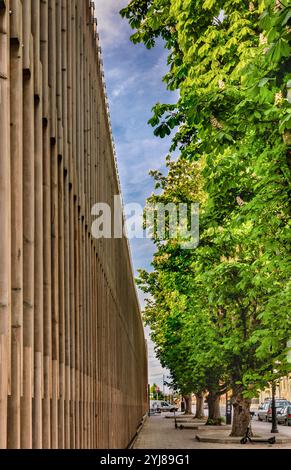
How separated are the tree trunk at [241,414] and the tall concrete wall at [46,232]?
1934 cm

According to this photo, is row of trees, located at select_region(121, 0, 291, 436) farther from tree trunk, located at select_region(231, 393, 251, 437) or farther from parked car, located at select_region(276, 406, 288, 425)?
parked car, located at select_region(276, 406, 288, 425)

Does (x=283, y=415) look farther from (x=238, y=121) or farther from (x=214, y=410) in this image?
(x=238, y=121)

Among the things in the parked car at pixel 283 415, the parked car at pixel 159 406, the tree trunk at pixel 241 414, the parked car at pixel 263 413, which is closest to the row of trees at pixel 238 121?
the tree trunk at pixel 241 414

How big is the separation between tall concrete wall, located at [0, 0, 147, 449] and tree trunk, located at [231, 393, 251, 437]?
19.3m

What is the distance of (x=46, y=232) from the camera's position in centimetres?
430

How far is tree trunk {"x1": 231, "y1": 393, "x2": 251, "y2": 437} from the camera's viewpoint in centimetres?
2595

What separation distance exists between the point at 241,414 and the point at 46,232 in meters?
23.2

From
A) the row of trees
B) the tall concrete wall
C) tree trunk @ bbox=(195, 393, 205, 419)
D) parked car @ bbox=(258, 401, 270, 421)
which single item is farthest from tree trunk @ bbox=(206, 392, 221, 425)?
the tall concrete wall

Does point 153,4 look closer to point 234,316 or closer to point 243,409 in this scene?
point 234,316

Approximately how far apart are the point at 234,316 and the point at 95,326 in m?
17.1

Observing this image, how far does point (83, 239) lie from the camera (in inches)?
258

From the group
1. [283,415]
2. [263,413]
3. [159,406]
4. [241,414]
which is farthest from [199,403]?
[159,406]

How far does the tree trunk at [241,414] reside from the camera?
26.0 metres
